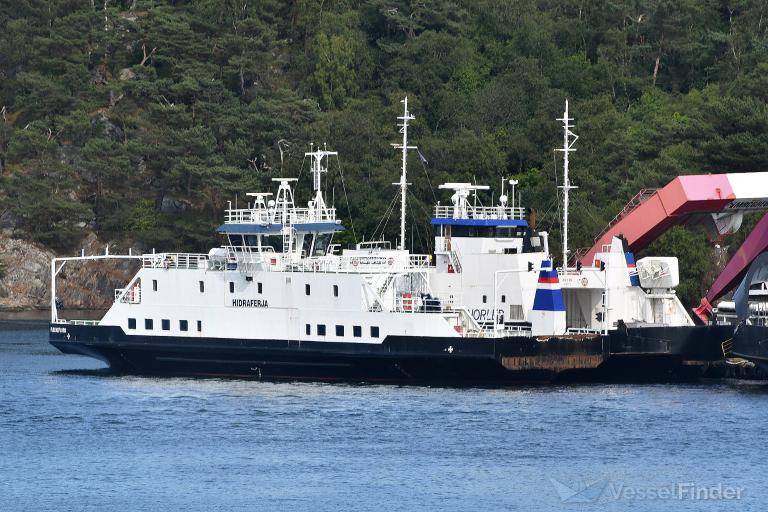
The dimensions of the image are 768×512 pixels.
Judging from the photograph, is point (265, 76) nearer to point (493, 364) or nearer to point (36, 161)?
point (36, 161)

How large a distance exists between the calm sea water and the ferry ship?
0.87 metres

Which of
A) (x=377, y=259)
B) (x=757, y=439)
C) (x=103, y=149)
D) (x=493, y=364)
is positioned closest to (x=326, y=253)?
(x=377, y=259)

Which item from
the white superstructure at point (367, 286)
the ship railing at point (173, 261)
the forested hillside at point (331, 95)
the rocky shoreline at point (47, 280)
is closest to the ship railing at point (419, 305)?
the white superstructure at point (367, 286)

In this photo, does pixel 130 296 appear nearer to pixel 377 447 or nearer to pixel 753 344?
pixel 377 447

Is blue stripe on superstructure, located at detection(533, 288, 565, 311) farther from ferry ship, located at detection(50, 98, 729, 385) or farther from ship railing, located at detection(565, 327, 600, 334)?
ship railing, located at detection(565, 327, 600, 334)

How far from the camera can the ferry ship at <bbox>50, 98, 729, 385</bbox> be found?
53656 millimetres

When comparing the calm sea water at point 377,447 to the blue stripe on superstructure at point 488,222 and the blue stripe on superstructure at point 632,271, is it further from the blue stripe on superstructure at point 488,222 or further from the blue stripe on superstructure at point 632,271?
the blue stripe on superstructure at point 488,222

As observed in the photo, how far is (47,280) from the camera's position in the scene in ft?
293

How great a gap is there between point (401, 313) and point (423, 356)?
1414 mm

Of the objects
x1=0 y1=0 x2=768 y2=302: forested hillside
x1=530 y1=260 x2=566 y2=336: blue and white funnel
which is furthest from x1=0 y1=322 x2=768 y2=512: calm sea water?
x1=0 y1=0 x2=768 y2=302: forested hillside

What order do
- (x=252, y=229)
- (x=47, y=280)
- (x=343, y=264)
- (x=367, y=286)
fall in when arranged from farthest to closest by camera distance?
(x=47, y=280), (x=252, y=229), (x=343, y=264), (x=367, y=286)

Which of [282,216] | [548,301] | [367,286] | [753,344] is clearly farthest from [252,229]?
[753,344]

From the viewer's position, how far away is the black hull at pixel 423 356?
53.2 meters

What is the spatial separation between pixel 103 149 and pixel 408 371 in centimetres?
4133
